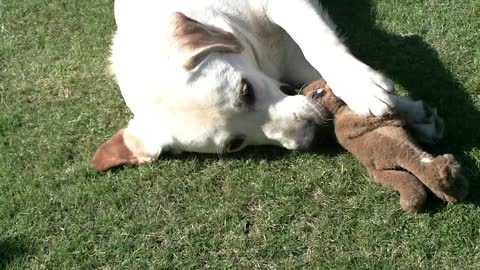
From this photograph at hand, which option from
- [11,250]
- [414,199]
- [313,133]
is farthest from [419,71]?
[11,250]

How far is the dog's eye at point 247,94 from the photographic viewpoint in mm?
3227

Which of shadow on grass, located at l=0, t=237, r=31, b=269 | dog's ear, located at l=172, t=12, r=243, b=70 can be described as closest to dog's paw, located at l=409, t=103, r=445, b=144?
dog's ear, located at l=172, t=12, r=243, b=70

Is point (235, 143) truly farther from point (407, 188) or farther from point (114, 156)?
point (407, 188)

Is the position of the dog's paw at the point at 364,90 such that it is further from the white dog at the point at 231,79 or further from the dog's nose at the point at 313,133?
the dog's nose at the point at 313,133

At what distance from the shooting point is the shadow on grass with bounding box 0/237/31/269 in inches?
128

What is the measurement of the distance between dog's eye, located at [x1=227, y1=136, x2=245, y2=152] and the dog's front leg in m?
0.50

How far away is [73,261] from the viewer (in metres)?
3.20

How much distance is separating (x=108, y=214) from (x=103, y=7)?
6.82 ft

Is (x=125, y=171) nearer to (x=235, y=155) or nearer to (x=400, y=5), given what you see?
(x=235, y=155)

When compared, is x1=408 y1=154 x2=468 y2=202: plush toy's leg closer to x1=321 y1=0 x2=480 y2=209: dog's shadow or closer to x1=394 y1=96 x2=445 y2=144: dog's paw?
x1=321 y1=0 x2=480 y2=209: dog's shadow

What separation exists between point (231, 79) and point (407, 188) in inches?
37.5

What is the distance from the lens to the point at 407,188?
2.80 meters

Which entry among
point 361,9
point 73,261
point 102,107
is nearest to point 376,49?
point 361,9

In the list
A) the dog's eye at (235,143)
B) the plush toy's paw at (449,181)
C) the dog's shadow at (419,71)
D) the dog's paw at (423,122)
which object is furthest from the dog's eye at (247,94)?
the plush toy's paw at (449,181)
